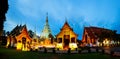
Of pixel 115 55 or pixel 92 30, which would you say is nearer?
pixel 115 55

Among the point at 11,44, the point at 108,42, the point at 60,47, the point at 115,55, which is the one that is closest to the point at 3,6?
the point at 115,55

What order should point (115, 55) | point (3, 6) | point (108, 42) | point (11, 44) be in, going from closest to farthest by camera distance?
point (3, 6) → point (115, 55) → point (11, 44) → point (108, 42)

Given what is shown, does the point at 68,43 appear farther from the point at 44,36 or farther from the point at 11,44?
the point at 44,36

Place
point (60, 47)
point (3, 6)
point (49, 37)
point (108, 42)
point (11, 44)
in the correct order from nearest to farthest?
point (3, 6) < point (60, 47) < point (11, 44) < point (49, 37) < point (108, 42)

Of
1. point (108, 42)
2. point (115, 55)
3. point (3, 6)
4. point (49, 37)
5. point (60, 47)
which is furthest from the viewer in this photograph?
point (108, 42)

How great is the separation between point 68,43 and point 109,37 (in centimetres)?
2542

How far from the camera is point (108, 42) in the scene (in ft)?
225

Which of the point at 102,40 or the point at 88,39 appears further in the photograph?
the point at 88,39

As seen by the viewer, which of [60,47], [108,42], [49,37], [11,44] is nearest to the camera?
[60,47]

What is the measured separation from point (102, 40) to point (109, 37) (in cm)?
224

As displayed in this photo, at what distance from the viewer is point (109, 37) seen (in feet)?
216

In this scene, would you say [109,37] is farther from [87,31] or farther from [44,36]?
[44,36]

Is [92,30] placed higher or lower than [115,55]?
higher

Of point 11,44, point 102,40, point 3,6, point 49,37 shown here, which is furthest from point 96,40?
point 3,6
